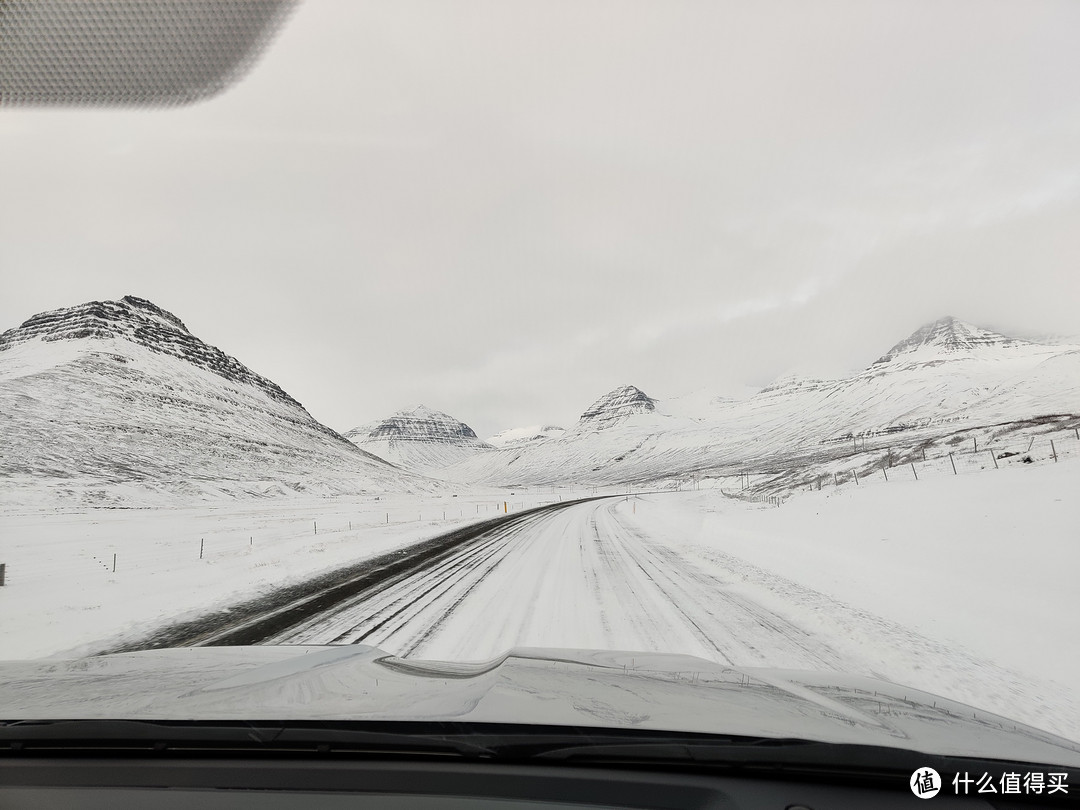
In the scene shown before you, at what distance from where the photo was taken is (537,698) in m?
2.30

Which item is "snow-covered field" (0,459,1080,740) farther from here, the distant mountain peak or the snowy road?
the distant mountain peak

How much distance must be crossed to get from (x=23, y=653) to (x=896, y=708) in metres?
8.64

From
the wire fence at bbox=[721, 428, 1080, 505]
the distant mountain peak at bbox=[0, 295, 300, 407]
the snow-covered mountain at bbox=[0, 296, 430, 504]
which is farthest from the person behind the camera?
the distant mountain peak at bbox=[0, 295, 300, 407]

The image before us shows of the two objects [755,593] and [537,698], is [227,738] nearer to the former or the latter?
[537,698]

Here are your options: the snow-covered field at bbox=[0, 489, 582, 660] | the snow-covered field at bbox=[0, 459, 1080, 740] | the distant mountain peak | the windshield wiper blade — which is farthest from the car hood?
the distant mountain peak

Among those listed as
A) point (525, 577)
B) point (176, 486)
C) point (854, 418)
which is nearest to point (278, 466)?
point (176, 486)

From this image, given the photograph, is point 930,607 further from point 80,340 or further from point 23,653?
point 80,340

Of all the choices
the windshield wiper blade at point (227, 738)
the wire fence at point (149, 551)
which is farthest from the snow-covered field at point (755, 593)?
the windshield wiper blade at point (227, 738)

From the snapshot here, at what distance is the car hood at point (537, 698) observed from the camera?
1.99 metres

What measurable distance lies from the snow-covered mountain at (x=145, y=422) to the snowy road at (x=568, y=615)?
49151mm

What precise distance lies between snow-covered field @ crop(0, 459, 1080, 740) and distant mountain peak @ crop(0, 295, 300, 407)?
134 meters

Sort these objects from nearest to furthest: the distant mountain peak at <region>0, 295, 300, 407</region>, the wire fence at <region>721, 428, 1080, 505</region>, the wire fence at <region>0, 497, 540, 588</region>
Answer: the wire fence at <region>0, 497, 540, 588</region>, the wire fence at <region>721, 428, 1080, 505</region>, the distant mountain peak at <region>0, 295, 300, 407</region>

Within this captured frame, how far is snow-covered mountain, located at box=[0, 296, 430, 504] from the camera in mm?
57062

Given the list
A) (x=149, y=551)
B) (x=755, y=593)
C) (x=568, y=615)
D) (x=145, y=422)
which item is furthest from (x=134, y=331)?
(x=755, y=593)
